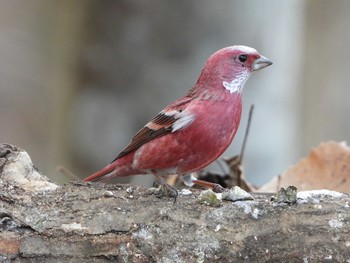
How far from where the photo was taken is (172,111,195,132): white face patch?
4473 mm

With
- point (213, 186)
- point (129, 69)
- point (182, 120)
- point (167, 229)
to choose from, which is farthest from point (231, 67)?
point (129, 69)

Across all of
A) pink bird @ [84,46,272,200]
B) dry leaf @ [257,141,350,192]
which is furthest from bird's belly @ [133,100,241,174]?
dry leaf @ [257,141,350,192]

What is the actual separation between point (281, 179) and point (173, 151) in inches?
35.9

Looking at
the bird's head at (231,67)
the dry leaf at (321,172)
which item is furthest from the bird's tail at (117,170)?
the dry leaf at (321,172)

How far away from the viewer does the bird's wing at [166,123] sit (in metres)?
4.49

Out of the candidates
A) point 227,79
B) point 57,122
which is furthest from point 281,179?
point 57,122

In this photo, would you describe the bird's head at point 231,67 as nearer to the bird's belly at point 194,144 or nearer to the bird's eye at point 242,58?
the bird's eye at point 242,58

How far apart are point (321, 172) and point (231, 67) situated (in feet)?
2.89

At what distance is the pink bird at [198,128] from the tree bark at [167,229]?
629mm

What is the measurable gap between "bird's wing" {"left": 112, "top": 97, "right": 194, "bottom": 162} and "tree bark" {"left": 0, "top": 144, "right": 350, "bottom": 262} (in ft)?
2.58

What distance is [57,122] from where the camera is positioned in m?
7.98

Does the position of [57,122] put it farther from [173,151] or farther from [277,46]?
[173,151]

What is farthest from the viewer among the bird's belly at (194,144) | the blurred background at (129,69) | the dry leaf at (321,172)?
the blurred background at (129,69)

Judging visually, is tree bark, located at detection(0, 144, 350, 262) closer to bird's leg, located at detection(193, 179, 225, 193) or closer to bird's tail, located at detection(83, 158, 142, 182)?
bird's leg, located at detection(193, 179, 225, 193)
